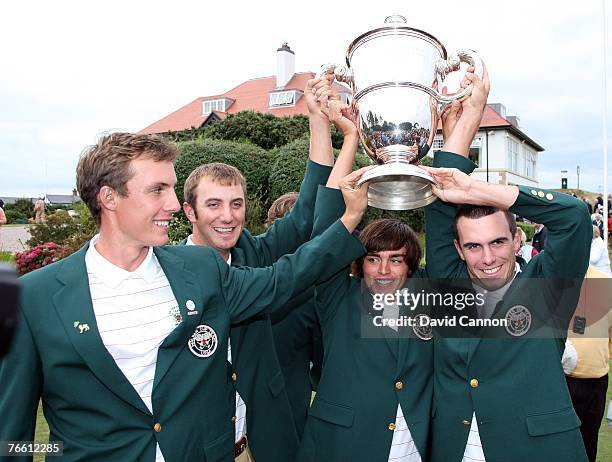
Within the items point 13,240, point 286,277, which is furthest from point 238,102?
point 286,277

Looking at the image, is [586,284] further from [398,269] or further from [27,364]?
[27,364]

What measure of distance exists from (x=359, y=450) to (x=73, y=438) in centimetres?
115

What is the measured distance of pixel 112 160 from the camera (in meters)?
2.22

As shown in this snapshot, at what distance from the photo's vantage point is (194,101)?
4731 cm

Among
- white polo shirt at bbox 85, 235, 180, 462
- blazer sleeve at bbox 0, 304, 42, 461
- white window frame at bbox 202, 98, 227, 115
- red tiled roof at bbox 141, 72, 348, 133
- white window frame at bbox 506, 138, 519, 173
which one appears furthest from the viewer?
white window frame at bbox 202, 98, 227, 115

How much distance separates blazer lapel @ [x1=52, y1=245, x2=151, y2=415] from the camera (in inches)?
78.1

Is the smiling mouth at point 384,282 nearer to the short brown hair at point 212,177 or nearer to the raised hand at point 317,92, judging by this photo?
the raised hand at point 317,92

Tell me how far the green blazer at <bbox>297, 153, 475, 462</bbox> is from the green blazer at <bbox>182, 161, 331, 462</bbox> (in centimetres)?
31

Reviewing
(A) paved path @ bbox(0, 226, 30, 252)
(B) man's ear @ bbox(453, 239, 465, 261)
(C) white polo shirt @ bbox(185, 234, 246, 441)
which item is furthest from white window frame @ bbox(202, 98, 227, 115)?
(B) man's ear @ bbox(453, 239, 465, 261)

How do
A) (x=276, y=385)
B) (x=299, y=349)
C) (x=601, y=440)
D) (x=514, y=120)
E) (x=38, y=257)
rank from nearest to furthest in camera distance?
(x=276, y=385), (x=299, y=349), (x=601, y=440), (x=38, y=257), (x=514, y=120)

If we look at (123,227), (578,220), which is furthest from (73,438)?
(578,220)

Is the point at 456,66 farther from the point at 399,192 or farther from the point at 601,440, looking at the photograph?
the point at 601,440

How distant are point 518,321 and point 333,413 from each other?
878 millimetres

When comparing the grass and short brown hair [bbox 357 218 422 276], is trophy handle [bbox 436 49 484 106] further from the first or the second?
the grass
